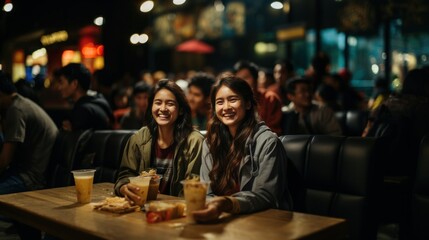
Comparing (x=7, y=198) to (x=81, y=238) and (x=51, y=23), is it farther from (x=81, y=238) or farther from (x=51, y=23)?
(x=51, y=23)

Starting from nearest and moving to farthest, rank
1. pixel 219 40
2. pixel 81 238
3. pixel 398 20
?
pixel 81 238, pixel 398 20, pixel 219 40

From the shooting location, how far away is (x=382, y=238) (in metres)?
5.22

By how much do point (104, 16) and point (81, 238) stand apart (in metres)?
8.35

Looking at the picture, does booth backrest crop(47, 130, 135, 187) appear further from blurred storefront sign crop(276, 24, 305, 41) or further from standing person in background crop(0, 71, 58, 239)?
blurred storefront sign crop(276, 24, 305, 41)

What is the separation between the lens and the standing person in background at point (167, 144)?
Answer: 3.66 m

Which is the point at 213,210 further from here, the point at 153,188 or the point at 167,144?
the point at 167,144

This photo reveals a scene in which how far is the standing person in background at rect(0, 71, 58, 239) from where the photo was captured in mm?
4828

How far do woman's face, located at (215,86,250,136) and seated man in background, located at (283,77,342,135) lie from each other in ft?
8.37

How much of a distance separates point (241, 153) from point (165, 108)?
0.83 metres

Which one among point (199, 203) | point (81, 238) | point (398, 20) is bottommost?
point (81, 238)

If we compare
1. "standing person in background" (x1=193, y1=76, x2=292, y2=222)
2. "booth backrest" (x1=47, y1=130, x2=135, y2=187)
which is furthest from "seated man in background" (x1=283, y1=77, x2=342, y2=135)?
"standing person in background" (x1=193, y1=76, x2=292, y2=222)

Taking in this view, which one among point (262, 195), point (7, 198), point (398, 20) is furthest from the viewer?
point (398, 20)

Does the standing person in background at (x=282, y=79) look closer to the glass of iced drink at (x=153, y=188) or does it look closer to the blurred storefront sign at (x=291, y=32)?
the blurred storefront sign at (x=291, y=32)

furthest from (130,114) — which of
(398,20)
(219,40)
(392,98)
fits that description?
(219,40)
